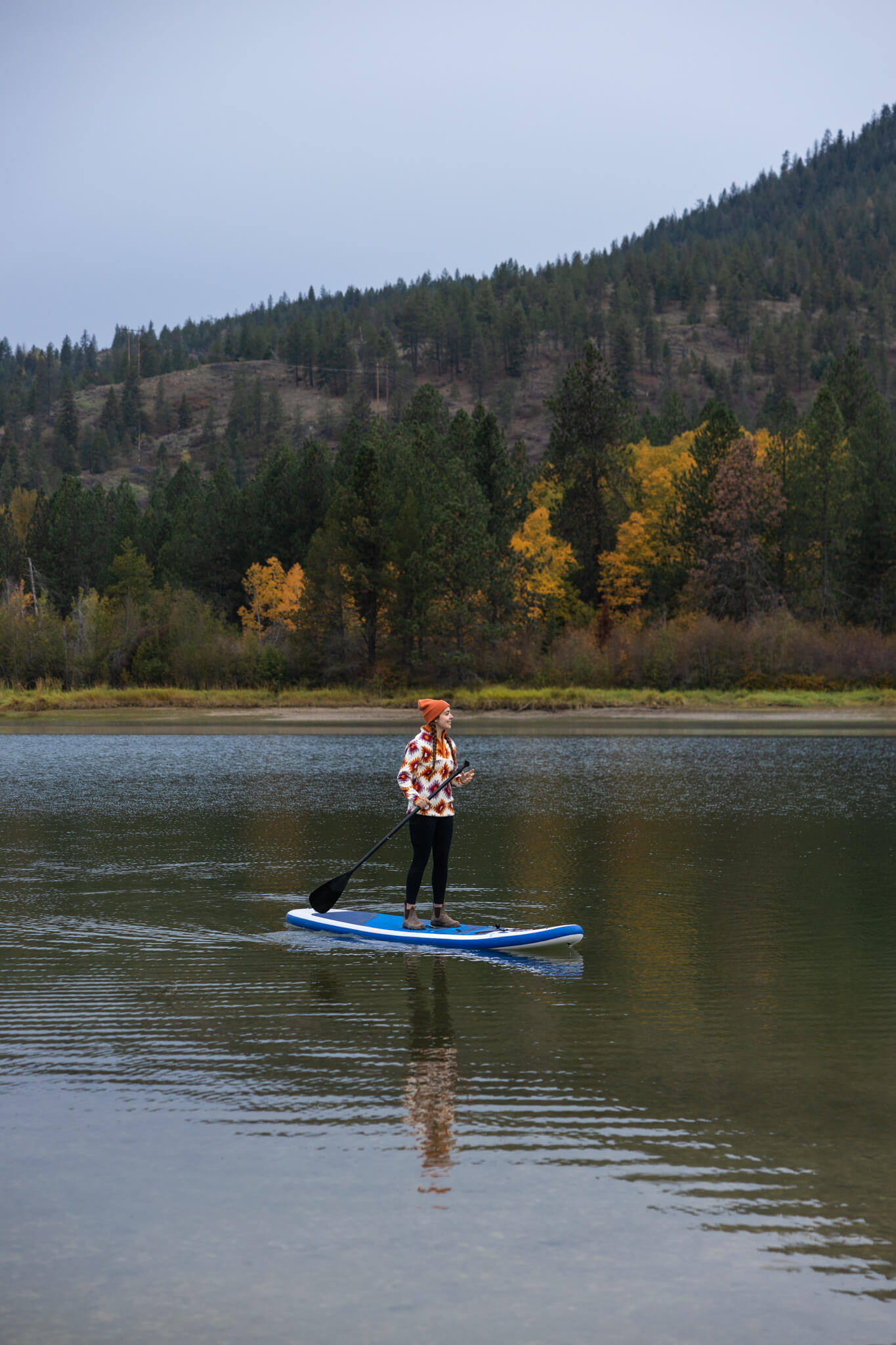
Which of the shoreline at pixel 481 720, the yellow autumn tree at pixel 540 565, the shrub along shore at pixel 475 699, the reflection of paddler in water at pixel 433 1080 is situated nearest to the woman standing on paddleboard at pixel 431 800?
the reflection of paddler in water at pixel 433 1080

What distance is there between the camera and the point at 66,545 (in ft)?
323

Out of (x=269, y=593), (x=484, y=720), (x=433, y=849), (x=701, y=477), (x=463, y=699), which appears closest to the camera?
(x=433, y=849)

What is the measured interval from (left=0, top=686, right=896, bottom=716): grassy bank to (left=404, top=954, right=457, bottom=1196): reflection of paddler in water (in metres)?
48.2

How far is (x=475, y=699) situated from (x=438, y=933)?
47.9 metres

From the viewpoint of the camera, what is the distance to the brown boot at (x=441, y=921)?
11375mm

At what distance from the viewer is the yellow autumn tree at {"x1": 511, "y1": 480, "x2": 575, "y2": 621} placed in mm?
68625

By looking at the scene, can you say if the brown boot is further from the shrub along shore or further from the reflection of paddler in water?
the shrub along shore

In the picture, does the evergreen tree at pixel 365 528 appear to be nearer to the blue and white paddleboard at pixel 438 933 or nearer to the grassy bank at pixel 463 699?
the grassy bank at pixel 463 699

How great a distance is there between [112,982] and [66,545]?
93.5m

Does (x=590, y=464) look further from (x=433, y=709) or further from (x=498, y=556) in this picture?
(x=433, y=709)

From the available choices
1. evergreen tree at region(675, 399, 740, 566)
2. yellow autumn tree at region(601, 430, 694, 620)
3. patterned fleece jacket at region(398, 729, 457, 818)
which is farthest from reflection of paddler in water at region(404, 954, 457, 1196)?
yellow autumn tree at region(601, 430, 694, 620)

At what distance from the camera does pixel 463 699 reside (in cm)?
5944

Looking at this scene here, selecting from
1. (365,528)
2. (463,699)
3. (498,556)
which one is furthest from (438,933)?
(365,528)

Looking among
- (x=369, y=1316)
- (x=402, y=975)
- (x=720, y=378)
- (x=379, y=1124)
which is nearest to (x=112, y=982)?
(x=402, y=975)
